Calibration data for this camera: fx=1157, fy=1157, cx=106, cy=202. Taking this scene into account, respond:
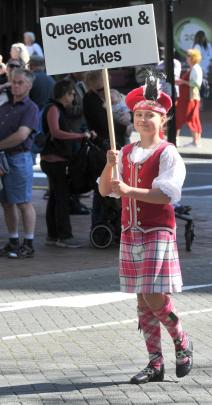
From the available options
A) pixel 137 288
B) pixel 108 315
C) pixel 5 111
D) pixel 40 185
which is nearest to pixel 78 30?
pixel 137 288

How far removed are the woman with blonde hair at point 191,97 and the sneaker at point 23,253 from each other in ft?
38.9

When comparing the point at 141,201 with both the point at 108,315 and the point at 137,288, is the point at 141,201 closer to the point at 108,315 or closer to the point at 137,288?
the point at 137,288

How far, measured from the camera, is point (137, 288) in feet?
22.1

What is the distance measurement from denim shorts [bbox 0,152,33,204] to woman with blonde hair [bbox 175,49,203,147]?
39.4 ft

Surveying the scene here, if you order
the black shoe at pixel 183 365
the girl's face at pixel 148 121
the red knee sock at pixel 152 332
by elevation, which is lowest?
the black shoe at pixel 183 365

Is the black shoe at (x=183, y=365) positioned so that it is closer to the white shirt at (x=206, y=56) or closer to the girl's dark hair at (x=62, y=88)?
the girl's dark hair at (x=62, y=88)

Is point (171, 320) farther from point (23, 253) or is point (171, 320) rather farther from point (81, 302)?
point (23, 253)

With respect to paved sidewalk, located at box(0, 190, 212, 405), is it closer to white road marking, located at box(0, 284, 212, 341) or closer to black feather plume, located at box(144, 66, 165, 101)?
white road marking, located at box(0, 284, 212, 341)

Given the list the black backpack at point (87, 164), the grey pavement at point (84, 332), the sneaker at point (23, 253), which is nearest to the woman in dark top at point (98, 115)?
the black backpack at point (87, 164)

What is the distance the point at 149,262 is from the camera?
668cm

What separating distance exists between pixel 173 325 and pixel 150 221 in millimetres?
639

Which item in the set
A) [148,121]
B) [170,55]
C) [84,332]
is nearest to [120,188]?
[148,121]

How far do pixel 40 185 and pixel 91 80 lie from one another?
533 centimetres

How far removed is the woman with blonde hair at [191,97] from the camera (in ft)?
76.1
